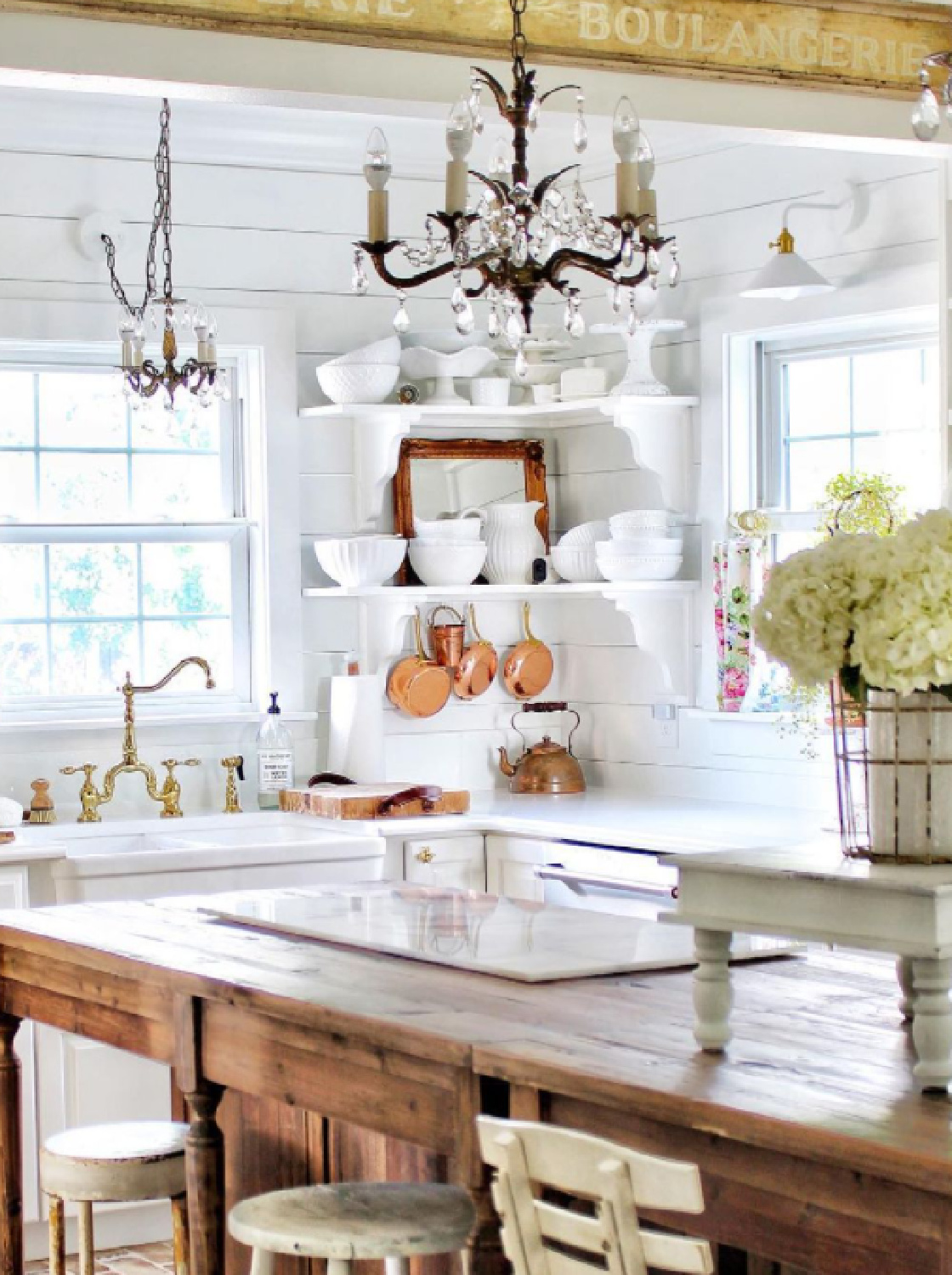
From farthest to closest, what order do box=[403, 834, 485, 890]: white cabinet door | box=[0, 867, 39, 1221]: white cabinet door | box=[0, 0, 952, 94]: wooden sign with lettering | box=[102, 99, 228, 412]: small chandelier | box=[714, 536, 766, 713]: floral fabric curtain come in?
box=[714, 536, 766, 713]: floral fabric curtain < box=[403, 834, 485, 890]: white cabinet door < box=[102, 99, 228, 412]: small chandelier < box=[0, 867, 39, 1221]: white cabinet door < box=[0, 0, 952, 94]: wooden sign with lettering

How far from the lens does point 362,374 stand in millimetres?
5910

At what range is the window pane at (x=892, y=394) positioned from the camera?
536 cm

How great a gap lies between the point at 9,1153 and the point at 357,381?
2670mm

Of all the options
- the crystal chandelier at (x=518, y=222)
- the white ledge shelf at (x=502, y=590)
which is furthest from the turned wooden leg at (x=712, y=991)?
the white ledge shelf at (x=502, y=590)

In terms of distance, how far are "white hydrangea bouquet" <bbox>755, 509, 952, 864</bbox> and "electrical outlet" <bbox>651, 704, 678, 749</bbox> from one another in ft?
11.2

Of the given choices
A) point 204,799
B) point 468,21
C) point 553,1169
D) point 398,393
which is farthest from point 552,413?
point 553,1169

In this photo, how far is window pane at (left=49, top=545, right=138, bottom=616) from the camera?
586 cm

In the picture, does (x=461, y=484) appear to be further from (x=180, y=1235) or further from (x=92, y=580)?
(x=180, y=1235)

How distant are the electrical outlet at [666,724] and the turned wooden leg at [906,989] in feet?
10.5

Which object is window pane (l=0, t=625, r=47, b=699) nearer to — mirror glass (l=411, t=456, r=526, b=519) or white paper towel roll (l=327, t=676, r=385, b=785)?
white paper towel roll (l=327, t=676, r=385, b=785)

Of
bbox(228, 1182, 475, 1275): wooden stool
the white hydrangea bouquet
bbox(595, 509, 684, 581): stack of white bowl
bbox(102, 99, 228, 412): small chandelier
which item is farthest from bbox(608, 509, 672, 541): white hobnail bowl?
the white hydrangea bouquet

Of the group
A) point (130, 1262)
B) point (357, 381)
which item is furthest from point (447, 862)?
point (357, 381)

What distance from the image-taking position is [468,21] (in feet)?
13.6

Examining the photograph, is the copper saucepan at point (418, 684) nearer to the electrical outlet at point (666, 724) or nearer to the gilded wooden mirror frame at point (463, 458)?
the gilded wooden mirror frame at point (463, 458)
